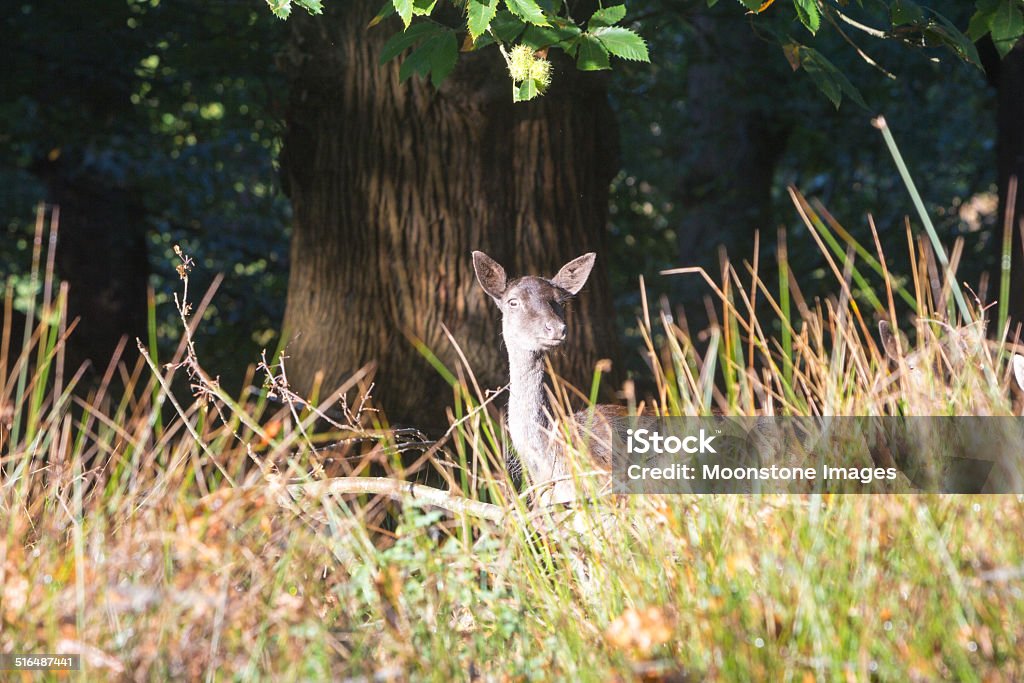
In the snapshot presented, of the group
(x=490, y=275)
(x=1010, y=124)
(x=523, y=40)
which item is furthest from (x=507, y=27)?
(x=1010, y=124)

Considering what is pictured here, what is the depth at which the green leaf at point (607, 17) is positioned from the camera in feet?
12.8

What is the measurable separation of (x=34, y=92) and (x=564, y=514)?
7296mm

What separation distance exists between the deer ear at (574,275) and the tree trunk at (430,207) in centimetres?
167

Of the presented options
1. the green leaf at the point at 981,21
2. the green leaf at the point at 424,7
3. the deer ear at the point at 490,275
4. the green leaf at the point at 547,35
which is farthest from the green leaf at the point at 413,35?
the green leaf at the point at 981,21

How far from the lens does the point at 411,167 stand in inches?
229

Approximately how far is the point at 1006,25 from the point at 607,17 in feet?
4.86

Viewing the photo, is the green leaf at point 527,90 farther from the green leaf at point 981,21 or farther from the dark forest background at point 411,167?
the green leaf at point 981,21

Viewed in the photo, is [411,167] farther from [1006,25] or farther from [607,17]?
[1006,25]

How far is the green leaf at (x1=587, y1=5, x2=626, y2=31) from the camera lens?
3.89m

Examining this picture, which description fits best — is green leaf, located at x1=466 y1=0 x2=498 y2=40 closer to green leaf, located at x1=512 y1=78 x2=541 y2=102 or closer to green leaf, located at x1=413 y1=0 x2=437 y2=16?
green leaf, located at x1=413 y1=0 x2=437 y2=16

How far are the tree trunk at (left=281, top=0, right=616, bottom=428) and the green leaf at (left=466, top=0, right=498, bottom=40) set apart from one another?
193 cm

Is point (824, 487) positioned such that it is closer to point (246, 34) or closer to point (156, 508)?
point (156, 508)

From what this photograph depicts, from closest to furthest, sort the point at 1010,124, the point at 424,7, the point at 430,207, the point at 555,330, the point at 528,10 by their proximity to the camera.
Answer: the point at 528,10, the point at 424,7, the point at 555,330, the point at 430,207, the point at 1010,124

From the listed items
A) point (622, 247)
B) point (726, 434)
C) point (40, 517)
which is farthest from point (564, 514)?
point (622, 247)
